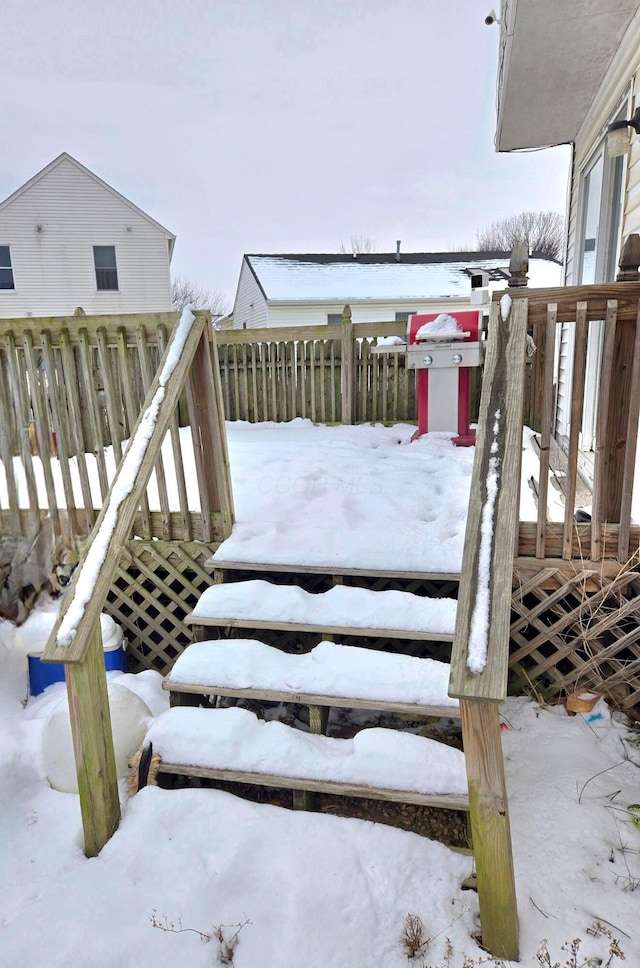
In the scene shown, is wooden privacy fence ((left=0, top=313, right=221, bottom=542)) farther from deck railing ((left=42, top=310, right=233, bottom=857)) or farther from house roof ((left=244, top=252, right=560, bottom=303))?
house roof ((left=244, top=252, right=560, bottom=303))

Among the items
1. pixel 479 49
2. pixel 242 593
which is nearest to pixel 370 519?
pixel 242 593

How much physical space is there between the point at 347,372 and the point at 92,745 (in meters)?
6.76

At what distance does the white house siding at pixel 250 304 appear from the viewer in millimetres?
18913

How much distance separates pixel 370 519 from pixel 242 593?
3.10ft

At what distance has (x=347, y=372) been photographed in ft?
26.3

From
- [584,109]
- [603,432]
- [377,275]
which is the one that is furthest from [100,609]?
[377,275]

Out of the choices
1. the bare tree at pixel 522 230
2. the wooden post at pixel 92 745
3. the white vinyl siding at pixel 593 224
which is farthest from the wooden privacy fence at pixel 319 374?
the bare tree at pixel 522 230

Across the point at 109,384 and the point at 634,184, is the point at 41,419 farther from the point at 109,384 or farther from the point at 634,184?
the point at 634,184

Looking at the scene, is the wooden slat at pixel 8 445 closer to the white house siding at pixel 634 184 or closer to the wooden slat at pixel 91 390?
the wooden slat at pixel 91 390

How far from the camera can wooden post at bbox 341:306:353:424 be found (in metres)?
7.84

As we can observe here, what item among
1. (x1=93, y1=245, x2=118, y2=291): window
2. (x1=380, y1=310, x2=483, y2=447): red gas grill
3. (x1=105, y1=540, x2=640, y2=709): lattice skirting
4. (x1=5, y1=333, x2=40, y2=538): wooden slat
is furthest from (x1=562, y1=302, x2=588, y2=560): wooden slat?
(x1=93, y1=245, x2=118, y2=291): window

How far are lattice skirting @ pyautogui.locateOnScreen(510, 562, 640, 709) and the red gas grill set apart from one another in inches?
108

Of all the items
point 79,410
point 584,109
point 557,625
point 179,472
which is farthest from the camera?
point 584,109

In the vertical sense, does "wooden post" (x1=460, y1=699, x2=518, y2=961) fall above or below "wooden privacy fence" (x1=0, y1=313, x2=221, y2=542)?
below
